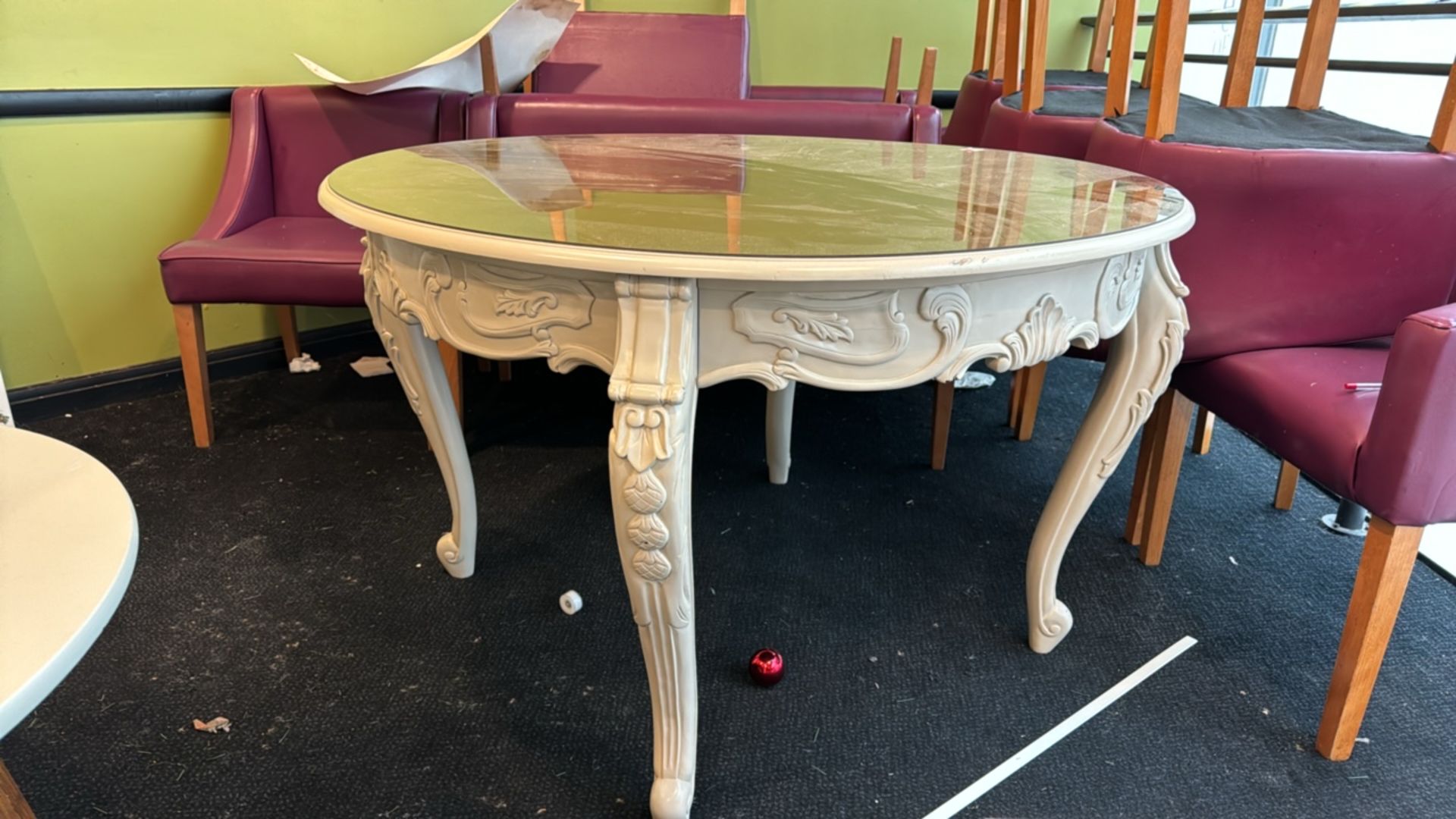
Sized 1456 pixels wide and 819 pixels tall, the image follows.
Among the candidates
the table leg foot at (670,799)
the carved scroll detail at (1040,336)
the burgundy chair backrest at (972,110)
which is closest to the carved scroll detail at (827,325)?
the carved scroll detail at (1040,336)

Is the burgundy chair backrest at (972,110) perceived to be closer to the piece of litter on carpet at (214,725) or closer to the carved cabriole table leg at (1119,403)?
the carved cabriole table leg at (1119,403)

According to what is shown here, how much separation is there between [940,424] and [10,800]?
1619 millimetres

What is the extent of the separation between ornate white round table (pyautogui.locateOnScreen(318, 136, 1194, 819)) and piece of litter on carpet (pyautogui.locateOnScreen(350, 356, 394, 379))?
4.29 ft

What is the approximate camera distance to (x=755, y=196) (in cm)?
108

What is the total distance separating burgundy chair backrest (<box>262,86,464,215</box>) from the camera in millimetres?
2252

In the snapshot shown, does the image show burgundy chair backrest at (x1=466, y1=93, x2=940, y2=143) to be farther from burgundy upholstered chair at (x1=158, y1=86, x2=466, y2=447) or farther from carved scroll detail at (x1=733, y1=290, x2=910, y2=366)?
carved scroll detail at (x1=733, y1=290, x2=910, y2=366)

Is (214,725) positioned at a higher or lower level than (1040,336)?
lower

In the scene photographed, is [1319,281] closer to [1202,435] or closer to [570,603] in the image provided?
[1202,435]

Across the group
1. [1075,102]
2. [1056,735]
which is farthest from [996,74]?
[1056,735]

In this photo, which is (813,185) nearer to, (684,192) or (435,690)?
(684,192)

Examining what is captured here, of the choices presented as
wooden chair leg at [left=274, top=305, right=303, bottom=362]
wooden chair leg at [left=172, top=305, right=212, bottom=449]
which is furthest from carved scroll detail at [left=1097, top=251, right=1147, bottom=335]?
wooden chair leg at [left=274, top=305, right=303, bottom=362]

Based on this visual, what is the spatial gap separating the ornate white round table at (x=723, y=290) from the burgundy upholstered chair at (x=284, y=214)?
816mm

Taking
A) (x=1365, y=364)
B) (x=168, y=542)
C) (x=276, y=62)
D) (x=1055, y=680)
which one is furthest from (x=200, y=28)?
(x=1365, y=364)

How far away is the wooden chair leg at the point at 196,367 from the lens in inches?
77.0
